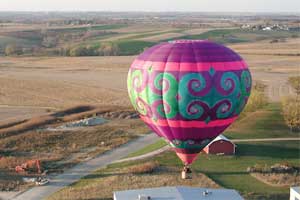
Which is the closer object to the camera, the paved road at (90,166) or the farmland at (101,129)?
the paved road at (90,166)

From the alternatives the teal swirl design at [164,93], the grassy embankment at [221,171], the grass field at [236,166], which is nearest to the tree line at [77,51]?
the grass field at [236,166]

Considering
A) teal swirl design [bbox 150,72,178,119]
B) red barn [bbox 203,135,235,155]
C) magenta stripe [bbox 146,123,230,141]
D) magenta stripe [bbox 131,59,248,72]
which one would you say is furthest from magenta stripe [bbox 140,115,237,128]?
red barn [bbox 203,135,235,155]

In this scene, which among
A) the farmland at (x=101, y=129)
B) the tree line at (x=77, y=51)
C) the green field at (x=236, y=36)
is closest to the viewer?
the farmland at (x=101, y=129)

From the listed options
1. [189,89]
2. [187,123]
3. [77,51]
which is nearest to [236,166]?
[187,123]

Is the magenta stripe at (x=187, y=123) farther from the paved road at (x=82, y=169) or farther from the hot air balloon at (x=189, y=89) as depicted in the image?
the paved road at (x=82, y=169)

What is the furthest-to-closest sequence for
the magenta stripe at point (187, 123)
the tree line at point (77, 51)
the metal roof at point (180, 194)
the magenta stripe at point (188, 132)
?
the tree line at point (77, 51)
the metal roof at point (180, 194)
the magenta stripe at point (188, 132)
the magenta stripe at point (187, 123)

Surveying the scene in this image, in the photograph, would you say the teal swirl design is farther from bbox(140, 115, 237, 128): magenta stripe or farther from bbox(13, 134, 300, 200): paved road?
bbox(13, 134, 300, 200): paved road

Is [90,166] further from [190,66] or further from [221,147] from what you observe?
[190,66]
